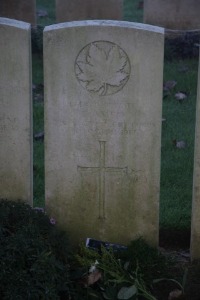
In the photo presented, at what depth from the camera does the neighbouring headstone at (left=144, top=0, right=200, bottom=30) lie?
1009 cm

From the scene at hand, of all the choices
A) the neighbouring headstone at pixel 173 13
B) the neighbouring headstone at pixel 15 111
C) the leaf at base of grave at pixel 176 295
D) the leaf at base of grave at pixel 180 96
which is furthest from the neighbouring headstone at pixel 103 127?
the neighbouring headstone at pixel 173 13

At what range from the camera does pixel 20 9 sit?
10.3 m

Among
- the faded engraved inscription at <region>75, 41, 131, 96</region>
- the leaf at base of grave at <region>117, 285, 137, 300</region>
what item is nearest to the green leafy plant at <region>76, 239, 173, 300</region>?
the leaf at base of grave at <region>117, 285, 137, 300</region>

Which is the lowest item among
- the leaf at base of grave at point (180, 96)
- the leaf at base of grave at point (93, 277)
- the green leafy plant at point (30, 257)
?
the leaf at base of grave at point (93, 277)

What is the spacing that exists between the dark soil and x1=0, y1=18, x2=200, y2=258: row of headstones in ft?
0.37

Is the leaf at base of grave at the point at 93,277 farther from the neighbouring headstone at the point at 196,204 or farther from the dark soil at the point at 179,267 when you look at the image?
the neighbouring headstone at the point at 196,204

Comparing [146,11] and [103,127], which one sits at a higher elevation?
[146,11]

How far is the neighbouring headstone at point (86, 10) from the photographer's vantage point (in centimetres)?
992

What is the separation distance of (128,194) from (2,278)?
107cm

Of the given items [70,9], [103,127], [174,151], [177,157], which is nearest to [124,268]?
[103,127]

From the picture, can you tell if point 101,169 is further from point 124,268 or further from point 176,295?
point 176,295

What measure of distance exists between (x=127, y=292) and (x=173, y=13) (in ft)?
22.1

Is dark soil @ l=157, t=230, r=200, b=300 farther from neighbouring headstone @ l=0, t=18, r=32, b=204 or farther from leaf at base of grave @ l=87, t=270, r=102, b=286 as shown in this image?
neighbouring headstone @ l=0, t=18, r=32, b=204

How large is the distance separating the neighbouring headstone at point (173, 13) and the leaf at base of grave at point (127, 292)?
6608 mm
